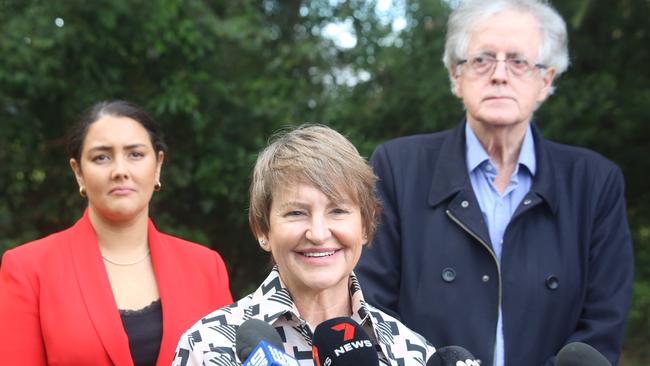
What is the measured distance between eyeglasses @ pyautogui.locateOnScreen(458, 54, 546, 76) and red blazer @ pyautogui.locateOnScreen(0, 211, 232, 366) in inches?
52.4

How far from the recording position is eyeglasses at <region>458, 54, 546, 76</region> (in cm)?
326

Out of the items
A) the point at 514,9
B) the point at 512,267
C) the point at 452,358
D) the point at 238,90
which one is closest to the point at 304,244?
the point at 452,358

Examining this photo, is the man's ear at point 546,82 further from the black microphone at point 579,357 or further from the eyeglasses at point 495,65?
the black microphone at point 579,357

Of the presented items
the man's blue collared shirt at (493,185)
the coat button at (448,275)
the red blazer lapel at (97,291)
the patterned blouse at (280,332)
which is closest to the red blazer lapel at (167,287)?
the red blazer lapel at (97,291)

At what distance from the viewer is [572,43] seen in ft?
24.9

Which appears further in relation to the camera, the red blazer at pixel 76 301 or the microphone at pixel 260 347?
the red blazer at pixel 76 301

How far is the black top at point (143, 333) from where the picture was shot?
3254mm

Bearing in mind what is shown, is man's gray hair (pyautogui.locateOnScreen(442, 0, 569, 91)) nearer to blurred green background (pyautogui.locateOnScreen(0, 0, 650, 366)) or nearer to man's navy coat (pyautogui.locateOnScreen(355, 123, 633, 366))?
man's navy coat (pyautogui.locateOnScreen(355, 123, 633, 366))

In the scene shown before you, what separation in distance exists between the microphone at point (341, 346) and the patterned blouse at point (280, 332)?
10.3 inches

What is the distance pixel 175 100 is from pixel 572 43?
3.45 m

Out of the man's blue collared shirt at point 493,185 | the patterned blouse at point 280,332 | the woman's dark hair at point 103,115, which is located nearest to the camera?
the patterned blouse at point 280,332

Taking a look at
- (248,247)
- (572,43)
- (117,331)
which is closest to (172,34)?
(248,247)

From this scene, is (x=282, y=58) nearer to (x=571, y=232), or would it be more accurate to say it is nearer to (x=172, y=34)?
(x=172, y=34)

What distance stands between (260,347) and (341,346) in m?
0.27
